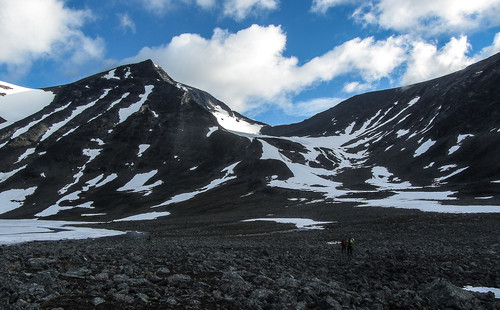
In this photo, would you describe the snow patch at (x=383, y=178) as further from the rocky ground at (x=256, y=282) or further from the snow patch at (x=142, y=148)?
the rocky ground at (x=256, y=282)

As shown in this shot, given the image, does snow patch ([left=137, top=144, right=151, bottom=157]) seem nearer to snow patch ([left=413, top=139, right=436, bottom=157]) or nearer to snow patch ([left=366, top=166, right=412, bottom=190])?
snow patch ([left=366, top=166, right=412, bottom=190])

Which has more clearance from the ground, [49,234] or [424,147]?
[424,147]

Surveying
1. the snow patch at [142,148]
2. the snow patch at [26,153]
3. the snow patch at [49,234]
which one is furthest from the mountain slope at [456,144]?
the snow patch at [26,153]

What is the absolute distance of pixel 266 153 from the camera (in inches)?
6043

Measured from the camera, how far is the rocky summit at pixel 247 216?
11703 millimetres

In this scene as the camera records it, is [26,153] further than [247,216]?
Yes

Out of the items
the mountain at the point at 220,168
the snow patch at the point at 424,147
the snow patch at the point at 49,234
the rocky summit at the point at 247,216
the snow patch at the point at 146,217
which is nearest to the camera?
the rocky summit at the point at 247,216

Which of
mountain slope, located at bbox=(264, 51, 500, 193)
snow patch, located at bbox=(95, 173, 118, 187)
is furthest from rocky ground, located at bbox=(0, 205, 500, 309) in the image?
snow patch, located at bbox=(95, 173, 118, 187)

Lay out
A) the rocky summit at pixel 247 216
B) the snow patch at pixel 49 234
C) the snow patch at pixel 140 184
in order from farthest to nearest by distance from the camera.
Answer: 1. the snow patch at pixel 140 184
2. the snow patch at pixel 49 234
3. the rocky summit at pixel 247 216

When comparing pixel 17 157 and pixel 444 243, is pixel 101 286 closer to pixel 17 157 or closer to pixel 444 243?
pixel 444 243

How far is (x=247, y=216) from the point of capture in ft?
259

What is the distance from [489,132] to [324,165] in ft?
219

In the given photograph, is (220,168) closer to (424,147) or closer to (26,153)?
(424,147)

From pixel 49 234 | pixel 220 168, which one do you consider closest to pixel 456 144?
pixel 220 168
